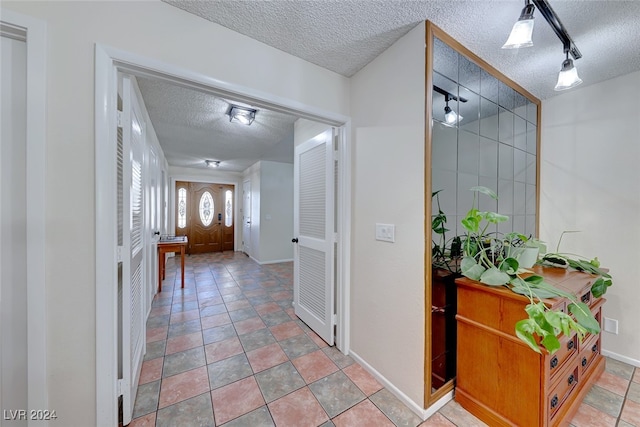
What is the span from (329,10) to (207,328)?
2.87 m

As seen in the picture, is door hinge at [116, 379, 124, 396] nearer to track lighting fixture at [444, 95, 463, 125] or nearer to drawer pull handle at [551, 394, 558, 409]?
drawer pull handle at [551, 394, 558, 409]

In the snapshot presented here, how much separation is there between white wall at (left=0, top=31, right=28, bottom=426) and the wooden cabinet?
2.26m

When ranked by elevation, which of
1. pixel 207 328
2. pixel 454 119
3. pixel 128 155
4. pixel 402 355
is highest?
pixel 454 119

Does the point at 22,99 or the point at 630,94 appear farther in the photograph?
the point at 630,94

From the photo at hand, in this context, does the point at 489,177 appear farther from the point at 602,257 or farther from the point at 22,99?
the point at 22,99

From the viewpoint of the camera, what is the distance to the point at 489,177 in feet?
7.04

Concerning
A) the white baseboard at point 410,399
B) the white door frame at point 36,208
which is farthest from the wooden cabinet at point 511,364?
the white door frame at point 36,208

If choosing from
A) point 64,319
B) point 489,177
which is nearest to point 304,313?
point 64,319

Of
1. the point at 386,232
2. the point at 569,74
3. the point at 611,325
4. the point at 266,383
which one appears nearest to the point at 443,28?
the point at 569,74

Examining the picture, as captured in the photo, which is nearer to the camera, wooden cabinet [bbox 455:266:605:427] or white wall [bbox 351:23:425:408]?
wooden cabinet [bbox 455:266:605:427]

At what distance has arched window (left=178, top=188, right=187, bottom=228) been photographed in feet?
20.6

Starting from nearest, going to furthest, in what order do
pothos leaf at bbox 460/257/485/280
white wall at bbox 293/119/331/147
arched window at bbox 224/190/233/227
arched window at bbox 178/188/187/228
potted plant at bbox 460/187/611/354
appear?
potted plant at bbox 460/187/611/354, pothos leaf at bbox 460/257/485/280, white wall at bbox 293/119/331/147, arched window at bbox 178/188/187/228, arched window at bbox 224/190/233/227

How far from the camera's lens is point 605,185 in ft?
6.57

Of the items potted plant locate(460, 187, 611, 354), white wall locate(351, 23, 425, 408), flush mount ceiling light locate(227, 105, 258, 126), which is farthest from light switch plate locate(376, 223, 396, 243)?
flush mount ceiling light locate(227, 105, 258, 126)
